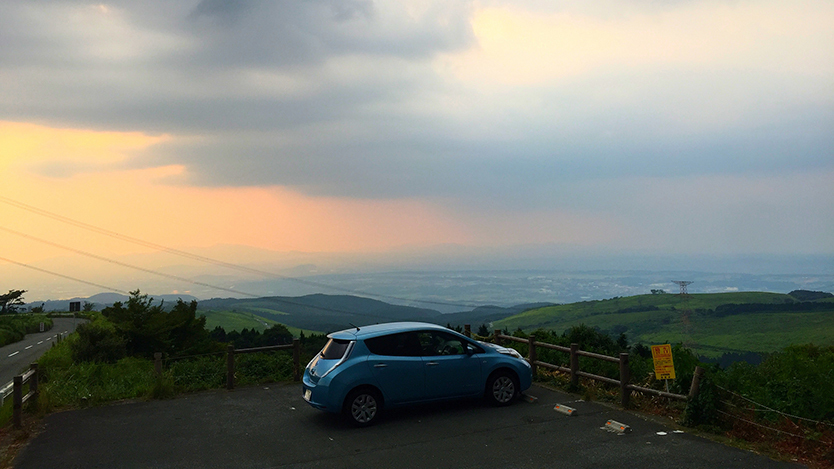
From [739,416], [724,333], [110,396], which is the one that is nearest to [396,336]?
[739,416]

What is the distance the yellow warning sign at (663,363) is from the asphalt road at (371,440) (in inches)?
39.8

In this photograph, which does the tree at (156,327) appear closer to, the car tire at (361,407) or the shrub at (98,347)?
the shrub at (98,347)

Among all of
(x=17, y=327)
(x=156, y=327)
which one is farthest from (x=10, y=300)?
(x=156, y=327)

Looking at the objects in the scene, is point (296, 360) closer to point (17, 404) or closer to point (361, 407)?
point (361, 407)

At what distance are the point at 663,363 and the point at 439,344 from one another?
441 centimetres

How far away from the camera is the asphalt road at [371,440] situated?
9.14m

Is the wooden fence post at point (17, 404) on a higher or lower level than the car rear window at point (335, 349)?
lower

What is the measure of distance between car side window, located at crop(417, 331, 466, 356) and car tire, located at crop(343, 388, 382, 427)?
1414 millimetres

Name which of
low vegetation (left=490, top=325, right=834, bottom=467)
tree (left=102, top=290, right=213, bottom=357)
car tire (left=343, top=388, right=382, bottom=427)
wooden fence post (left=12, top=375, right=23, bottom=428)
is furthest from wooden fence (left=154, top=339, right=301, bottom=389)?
tree (left=102, top=290, right=213, bottom=357)

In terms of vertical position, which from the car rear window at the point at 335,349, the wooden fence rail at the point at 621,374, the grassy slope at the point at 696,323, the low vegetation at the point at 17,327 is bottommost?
the grassy slope at the point at 696,323

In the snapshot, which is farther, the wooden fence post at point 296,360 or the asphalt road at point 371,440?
the wooden fence post at point 296,360

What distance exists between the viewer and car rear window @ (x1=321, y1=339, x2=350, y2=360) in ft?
37.4

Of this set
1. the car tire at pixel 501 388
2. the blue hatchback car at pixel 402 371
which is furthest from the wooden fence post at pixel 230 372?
the car tire at pixel 501 388

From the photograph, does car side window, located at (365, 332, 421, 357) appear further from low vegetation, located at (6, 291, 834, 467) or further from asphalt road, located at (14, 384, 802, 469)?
low vegetation, located at (6, 291, 834, 467)
